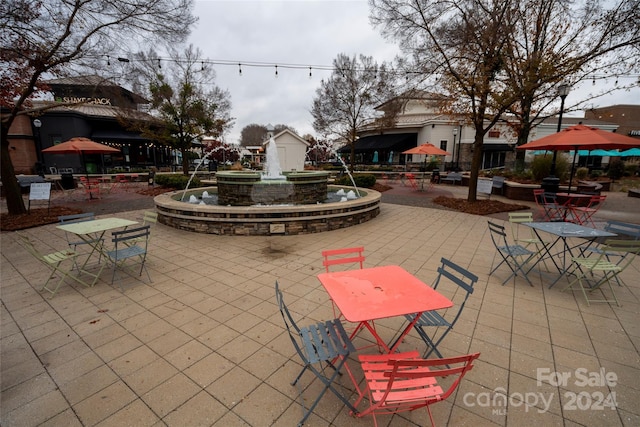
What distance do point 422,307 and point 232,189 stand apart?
318 inches

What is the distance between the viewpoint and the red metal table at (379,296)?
2.30 metres

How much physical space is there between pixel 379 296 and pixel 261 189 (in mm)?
7295

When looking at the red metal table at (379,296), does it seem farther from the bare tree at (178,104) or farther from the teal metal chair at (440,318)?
the bare tree at (178,104)

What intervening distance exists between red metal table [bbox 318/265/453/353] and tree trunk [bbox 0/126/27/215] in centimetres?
1147

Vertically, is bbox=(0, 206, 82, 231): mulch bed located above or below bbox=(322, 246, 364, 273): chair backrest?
below

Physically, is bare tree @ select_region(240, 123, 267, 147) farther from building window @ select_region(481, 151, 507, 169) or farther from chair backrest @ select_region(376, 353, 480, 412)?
chair backrest @ select_region(376, 353, 480, 412)

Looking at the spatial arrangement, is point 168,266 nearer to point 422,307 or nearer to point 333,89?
point 422,307

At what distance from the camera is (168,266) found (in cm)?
546

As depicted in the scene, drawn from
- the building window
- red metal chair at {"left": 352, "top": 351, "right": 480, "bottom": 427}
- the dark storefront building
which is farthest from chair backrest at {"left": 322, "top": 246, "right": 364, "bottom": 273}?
the building window

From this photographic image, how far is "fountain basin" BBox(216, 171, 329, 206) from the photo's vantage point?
29.9 ft

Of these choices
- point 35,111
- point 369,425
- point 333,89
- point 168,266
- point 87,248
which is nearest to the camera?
point 369,425

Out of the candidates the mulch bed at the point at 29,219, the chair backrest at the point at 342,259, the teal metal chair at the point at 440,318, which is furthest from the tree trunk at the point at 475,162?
the mulch bed at the point at 29,219

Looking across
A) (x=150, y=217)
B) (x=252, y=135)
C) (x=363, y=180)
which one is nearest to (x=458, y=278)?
(x=150, y=217)

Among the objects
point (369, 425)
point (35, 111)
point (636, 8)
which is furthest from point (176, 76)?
point (636, 8)
